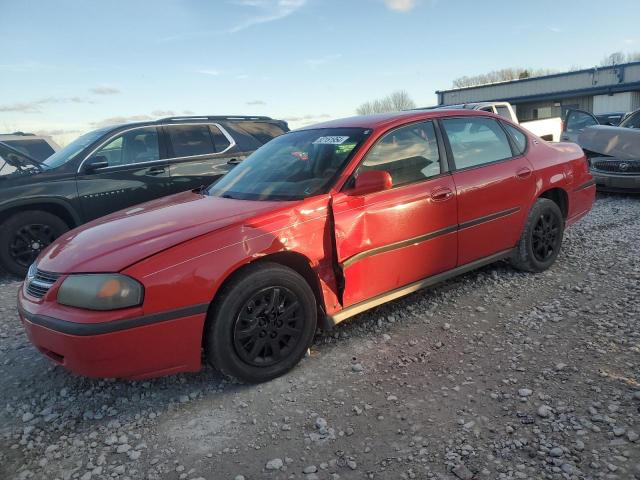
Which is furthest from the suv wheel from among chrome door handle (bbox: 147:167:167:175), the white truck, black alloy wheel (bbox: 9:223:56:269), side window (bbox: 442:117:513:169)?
the white truck

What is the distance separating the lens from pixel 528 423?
2.37 m

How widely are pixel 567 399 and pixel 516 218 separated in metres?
1.97

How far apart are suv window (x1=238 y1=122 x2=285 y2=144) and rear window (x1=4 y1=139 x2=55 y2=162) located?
5036 mm

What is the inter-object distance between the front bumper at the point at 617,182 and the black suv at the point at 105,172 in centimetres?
542

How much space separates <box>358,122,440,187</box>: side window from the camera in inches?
135

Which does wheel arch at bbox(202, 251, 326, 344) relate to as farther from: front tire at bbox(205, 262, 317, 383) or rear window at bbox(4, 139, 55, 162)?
rear window at bbox(4, 139, 55, 162)

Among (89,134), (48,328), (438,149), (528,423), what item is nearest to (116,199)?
(89,134)

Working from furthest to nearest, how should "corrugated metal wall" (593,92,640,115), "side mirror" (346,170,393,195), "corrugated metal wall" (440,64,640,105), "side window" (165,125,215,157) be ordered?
"corrugated metal wall" (440,64,640,105), "corrugated metal wall" (593,92,640,115), "side window" (165,125,215,157), "side mirror" (346,170,393,195)

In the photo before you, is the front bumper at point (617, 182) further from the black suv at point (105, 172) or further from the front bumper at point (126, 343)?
the front bumper at point (126, 343)

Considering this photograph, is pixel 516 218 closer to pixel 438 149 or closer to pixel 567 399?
pixel 438 149

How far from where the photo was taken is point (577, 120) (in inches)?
407

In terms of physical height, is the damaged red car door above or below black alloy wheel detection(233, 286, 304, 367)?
above

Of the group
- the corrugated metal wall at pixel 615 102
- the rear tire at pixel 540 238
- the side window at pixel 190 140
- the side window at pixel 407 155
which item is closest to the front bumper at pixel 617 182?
the rear tire at pixel 540 238

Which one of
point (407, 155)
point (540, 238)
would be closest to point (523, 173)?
point (540, 238)
